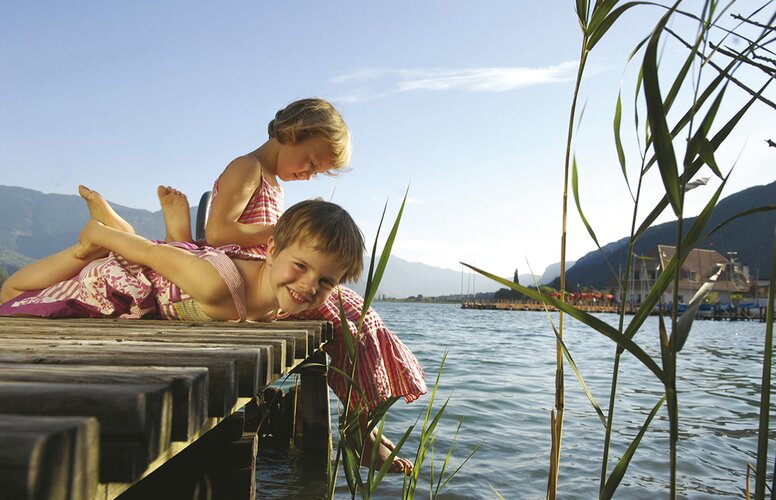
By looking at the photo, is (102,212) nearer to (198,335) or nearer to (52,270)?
(52,270)

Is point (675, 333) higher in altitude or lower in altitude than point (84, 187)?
lower

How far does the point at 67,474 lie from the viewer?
0.56m

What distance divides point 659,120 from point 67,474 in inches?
32.2

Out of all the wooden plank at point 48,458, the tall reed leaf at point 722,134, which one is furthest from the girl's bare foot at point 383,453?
the wooden plank at point 48,458

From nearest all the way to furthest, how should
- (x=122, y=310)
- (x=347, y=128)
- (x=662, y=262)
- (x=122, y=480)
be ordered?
(x=122, y=480), (x=662, y=262), (x=122, y=310), (x=347, y=128)

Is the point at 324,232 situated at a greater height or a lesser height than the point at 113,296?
greater

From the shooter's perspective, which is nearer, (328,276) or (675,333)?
(675,333)

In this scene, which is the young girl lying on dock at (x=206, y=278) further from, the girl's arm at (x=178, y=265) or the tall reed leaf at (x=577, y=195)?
the tall reed leaf at (x=577, y=195)

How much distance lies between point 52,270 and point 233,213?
2.67 feet

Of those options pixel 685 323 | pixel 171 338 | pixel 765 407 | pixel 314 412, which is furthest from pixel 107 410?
pixel 314 412

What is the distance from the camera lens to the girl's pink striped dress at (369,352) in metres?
2.94

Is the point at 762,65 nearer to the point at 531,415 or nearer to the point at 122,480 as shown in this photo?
the point at 122,480

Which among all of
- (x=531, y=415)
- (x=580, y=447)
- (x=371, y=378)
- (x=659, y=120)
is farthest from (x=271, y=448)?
(x=659, y=120)

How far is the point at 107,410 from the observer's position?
2.25 ft
